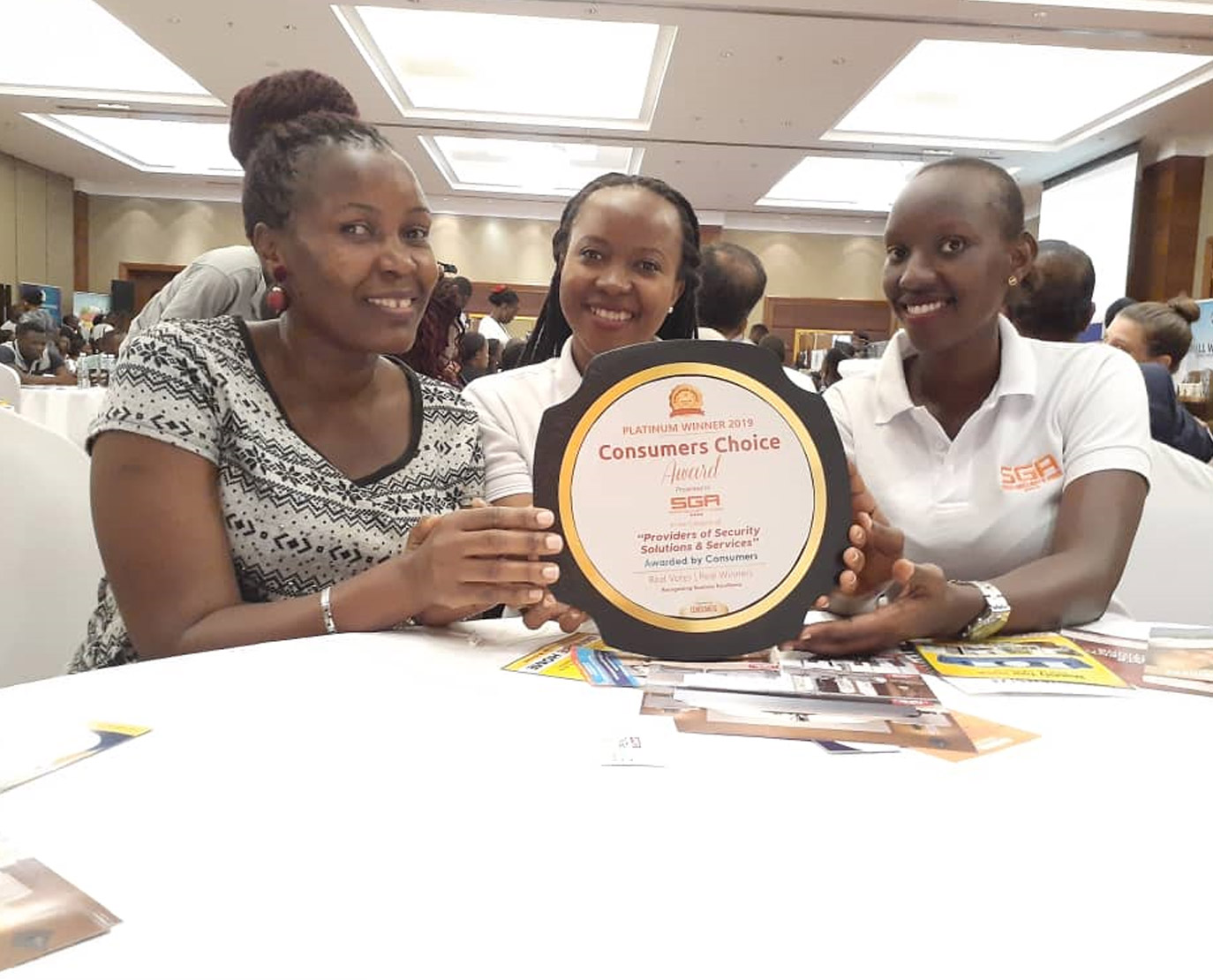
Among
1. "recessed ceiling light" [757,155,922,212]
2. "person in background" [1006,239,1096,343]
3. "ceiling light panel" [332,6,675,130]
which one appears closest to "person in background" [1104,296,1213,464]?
"person in background" [1006,239,1096,343]

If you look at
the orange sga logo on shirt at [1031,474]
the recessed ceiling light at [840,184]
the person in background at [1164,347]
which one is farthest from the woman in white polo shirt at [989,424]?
the recessed ceiling light at [840,184]

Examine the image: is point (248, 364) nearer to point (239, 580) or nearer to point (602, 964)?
point (239, 580)

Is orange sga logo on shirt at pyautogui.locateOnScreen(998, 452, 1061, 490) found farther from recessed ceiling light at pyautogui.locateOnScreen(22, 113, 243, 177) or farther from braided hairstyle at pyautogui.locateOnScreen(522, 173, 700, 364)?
recessed ceiling light at pyautogui.locateOnScreen(22, 113, 243, 177)

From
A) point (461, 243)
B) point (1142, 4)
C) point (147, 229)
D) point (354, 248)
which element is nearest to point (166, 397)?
point (354, 248)

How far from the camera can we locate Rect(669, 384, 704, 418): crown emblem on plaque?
3.40ft

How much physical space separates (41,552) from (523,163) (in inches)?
492

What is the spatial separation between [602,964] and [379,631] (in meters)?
0.73

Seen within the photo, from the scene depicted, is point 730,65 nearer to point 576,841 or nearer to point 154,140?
point 154,140

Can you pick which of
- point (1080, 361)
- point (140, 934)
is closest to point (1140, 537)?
point (1080, 361)

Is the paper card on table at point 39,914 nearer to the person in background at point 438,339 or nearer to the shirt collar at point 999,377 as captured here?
the shirt collar at point 999,377

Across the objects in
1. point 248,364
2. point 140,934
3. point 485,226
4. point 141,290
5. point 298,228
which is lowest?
point 140,934

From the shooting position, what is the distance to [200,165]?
1399cm

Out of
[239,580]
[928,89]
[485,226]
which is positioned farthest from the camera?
[485,226]

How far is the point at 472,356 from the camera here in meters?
5.69
